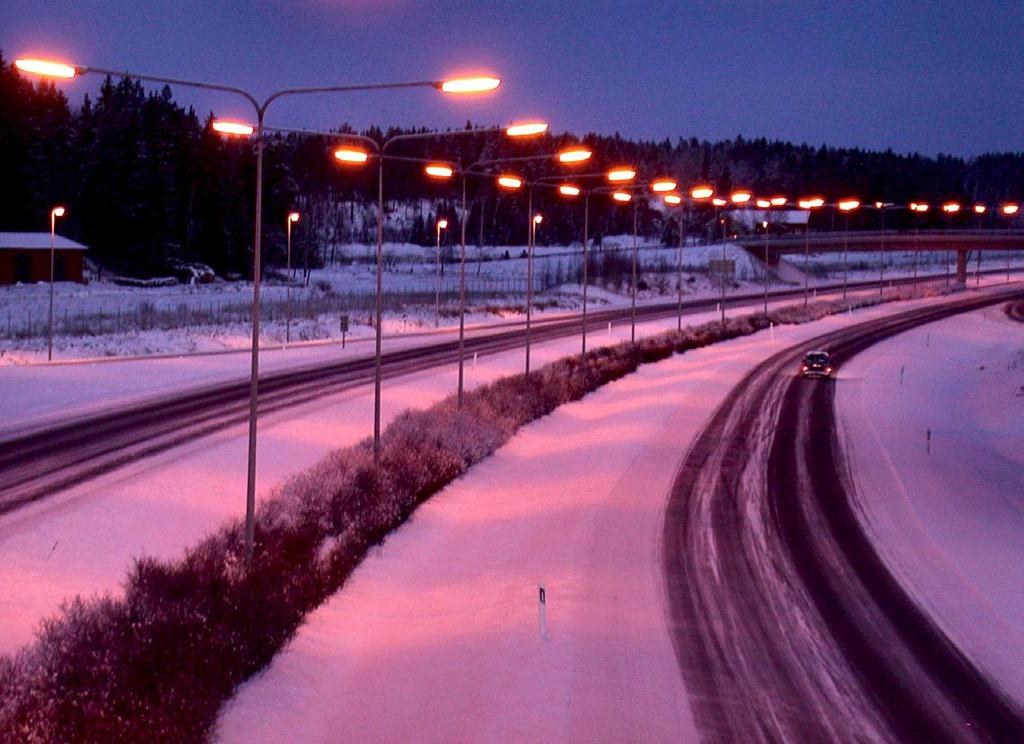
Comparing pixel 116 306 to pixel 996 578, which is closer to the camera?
pixel 996 578

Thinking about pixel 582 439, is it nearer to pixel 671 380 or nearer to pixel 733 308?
pixel 671 380

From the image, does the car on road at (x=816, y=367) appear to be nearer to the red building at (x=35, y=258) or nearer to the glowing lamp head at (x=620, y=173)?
the glowing lamp head at (x=620, y=173)

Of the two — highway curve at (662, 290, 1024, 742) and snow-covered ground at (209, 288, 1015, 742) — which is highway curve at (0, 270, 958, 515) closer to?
snow-covered ground at (209, 288, 1015, 742)

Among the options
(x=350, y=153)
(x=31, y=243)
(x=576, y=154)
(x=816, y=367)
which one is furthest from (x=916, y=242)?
(x=350, y=153)

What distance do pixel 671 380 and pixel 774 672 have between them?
34.8 meters

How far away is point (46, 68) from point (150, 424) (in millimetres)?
19685

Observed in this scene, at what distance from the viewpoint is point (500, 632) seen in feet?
48.6

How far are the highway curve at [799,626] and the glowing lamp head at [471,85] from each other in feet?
24.4

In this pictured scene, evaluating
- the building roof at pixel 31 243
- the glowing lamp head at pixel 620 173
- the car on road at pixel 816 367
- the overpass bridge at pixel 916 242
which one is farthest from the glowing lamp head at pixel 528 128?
the overpass bridge at pixel 916 242

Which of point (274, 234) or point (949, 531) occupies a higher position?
point (274, 234)

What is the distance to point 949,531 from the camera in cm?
2166

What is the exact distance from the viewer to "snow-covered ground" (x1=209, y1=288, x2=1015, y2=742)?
1174cm

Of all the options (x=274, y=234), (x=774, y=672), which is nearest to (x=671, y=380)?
(x=774, y=672)

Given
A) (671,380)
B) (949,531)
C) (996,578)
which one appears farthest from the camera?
(671,380)
